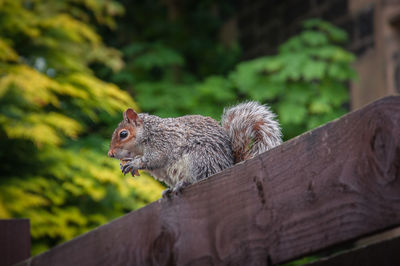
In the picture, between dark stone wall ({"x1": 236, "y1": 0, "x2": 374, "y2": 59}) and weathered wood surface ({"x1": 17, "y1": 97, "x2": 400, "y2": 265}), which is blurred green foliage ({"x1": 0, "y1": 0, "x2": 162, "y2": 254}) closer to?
dark stone wall ({"x1": 236, "y1": 0, "x2": 374, "y2": 59})

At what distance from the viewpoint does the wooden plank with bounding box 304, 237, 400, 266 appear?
86 centimetres

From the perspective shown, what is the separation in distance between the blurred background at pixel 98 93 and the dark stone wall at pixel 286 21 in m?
0.01

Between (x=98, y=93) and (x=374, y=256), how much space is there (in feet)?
10.5

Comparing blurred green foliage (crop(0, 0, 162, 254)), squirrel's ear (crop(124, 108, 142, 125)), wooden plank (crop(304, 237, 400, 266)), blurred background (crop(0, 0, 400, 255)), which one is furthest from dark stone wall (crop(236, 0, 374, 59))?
wooden plank (crop(304, 237, 400, 266))

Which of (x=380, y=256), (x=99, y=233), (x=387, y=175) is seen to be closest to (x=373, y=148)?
(x=387, y=175)

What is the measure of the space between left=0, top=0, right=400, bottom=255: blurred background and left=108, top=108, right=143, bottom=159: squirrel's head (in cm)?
Result: 163

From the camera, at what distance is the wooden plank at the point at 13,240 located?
1537 mm

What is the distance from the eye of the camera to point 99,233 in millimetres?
1268

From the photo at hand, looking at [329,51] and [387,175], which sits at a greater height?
[329,51]

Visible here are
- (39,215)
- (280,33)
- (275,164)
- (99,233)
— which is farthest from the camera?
(280,33)

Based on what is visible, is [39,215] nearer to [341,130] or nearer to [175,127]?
[175,127]

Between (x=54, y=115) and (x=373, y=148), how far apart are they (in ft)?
11.2

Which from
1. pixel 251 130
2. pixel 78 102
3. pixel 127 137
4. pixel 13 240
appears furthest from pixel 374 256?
pixel 78 102

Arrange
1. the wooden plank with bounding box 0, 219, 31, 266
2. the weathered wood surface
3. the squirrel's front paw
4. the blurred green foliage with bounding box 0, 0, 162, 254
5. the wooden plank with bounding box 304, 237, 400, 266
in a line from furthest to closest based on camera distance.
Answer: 1. the blurred green foliage with bounding box 0, 0, 162, 254
2. the wooden plank with bounding box 0, 219, 31, 266
3. the squirrel's front paw
4. the wooden plank with bounding box 304, 237, 400, 266
5. the weathered wood surface
